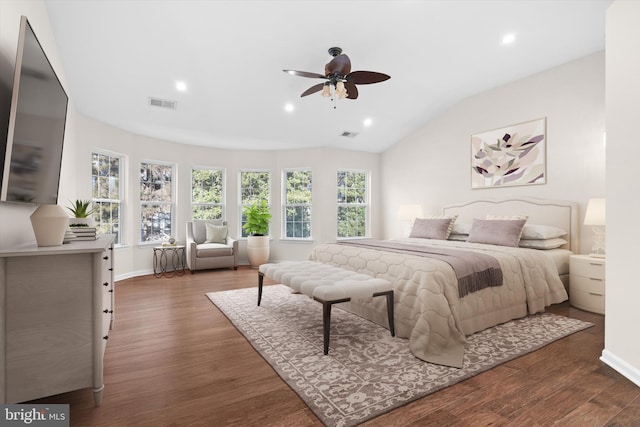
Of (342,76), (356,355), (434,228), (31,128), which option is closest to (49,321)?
(31,128)

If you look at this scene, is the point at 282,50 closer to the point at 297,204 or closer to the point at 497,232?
the point at 497,232

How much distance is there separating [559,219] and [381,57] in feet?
10.1

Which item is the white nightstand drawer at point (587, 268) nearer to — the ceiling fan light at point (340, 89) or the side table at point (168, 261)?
the ceiling fan light at point (340, 89)

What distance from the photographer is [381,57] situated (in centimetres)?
397

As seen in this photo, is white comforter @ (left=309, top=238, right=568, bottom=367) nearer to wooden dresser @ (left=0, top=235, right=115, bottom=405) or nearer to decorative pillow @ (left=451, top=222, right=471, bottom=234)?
decorative pillow @ (left=451, top=222, right=471, bottom=234)

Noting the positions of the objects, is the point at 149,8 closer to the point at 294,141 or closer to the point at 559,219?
the point at 294,141

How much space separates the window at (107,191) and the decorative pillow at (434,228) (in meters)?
5.01

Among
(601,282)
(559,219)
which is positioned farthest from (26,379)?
(559,219)

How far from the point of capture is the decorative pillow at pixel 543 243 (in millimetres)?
3818

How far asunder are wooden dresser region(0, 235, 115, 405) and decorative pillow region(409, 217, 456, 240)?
424cm

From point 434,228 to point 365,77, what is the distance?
258 cm

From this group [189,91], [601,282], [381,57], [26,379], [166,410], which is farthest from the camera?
[189,91]

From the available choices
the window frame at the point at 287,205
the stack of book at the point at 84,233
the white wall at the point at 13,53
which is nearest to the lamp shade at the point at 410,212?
the window frame at the point at 287,205

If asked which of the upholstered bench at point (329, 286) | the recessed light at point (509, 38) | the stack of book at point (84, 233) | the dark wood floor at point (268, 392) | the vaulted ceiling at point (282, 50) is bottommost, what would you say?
the dark wood floor at point (268, 392)
